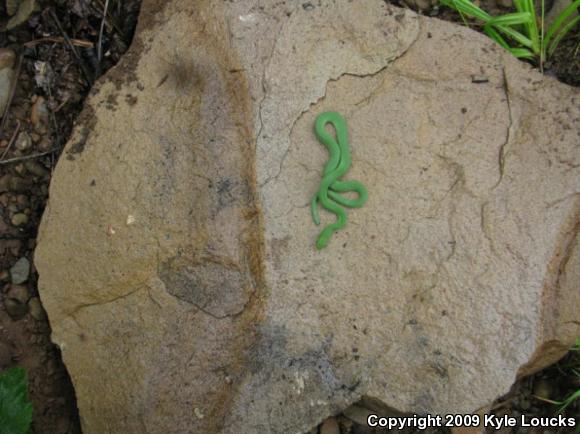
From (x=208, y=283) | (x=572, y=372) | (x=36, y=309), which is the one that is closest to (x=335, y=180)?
(x=208, y=283)

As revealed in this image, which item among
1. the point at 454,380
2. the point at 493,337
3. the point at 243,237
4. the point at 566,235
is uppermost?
the point at 566,235

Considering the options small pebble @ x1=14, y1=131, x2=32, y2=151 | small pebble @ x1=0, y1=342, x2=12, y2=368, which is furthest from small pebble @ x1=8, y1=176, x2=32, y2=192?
small pebble @ x1=0, y1=342, x2=12, y2=368

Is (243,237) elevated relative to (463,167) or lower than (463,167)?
→ lower

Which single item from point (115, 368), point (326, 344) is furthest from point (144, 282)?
point (326, 344)

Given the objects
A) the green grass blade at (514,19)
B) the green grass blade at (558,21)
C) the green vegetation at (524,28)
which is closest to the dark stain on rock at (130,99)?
the green vegetation at (524,28)

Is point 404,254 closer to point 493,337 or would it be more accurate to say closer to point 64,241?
point 493,337

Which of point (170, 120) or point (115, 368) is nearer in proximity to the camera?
point (115, 368)
